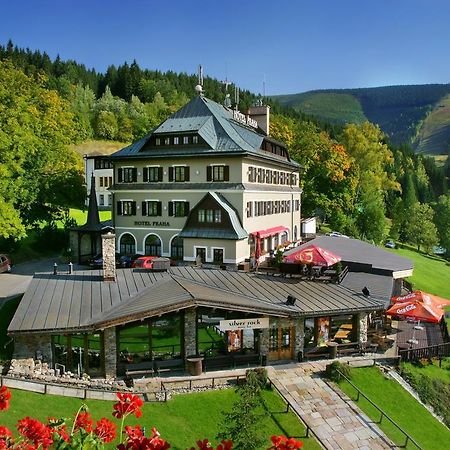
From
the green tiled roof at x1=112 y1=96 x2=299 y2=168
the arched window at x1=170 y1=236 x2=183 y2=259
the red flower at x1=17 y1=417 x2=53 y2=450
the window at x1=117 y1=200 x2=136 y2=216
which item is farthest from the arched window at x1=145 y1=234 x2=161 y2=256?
the red flower at x1=17 y1=417 x2=53 y2=450

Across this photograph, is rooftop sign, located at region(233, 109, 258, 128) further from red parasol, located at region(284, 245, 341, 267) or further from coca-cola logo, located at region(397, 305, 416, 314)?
coca-cola logo, located at region(397, 305, 416, 314)

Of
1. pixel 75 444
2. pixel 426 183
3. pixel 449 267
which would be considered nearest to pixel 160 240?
pixel 75 444

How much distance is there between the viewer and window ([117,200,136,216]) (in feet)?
119

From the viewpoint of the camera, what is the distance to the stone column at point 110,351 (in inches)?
667

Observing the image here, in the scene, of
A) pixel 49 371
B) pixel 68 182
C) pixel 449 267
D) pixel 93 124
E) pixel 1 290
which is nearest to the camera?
pixel 49 371

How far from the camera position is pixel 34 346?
53.8 ft

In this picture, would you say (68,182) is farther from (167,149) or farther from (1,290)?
(1,290)

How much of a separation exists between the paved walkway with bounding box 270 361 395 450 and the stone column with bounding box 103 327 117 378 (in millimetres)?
6137

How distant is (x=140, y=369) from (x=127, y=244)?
20.0 metres

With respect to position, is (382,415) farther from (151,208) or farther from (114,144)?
(114,144)

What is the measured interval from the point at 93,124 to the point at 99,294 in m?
80.8

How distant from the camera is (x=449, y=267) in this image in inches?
2331

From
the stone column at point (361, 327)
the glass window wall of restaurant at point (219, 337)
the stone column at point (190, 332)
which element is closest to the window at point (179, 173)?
the glass window wall of restaurant at point (219, 337)

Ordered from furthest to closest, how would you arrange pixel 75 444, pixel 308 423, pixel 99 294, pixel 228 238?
pixel 228 238 → pixel 99 294 → pixel 308 423 → pixel 75 444
